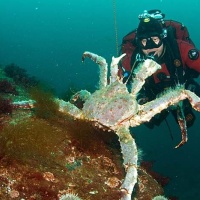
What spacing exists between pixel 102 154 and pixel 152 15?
4.30m

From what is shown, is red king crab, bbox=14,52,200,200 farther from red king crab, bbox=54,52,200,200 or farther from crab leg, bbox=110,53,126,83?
crab leg, bbox=110,53,126,83

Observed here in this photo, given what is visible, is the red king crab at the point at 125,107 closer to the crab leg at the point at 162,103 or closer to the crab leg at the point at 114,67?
the crab leg at the point at 162,103

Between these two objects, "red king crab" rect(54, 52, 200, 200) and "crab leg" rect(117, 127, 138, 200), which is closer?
"crab leg" rect(117, 127, 138, 200)

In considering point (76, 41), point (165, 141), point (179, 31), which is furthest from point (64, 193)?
point (76, 41)

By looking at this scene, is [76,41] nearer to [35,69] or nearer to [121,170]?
[35,69]

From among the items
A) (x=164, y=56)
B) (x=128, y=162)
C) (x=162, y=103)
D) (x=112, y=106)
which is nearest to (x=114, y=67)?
(x=112, y=106)

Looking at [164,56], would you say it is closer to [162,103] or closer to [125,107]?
[162,103]

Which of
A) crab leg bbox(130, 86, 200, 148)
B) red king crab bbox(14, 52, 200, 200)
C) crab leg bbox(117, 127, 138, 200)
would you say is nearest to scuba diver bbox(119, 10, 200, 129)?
red king crab bbox(14, 52, 200, 200)

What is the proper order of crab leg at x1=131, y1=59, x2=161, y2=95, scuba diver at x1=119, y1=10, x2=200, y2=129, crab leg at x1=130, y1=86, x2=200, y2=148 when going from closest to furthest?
1. crab leg at x1=130, y1=86, x2=200, y2=148
2. crab leg at x1=131, y1=59, x2=161, y2=95
3. scuba diver at x1=119, y1=10, x2=200, y2=129

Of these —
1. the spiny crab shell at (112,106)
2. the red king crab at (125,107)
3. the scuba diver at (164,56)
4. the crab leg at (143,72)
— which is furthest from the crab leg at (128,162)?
the scuba diver at (164,56)

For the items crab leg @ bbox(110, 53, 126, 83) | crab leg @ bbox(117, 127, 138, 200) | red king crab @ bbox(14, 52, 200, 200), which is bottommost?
crab leg @ bbox(117, 127, 138, 200)

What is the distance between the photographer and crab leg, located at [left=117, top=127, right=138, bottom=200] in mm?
→ 3688

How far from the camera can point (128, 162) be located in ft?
13.1

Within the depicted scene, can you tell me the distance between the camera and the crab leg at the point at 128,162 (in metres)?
3.69
